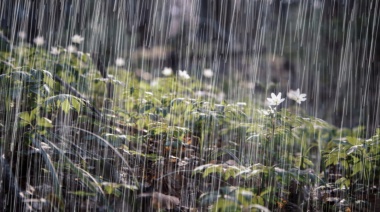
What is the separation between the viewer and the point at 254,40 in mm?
8844

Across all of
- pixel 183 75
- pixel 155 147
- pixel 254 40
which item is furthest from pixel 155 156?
pixel 254 40

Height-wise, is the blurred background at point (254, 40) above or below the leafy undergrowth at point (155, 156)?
above

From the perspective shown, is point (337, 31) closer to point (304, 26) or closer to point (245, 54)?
point (304, 26)

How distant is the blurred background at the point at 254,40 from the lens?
681 cm

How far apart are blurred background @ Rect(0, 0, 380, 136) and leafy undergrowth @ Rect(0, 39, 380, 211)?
10.7 ft

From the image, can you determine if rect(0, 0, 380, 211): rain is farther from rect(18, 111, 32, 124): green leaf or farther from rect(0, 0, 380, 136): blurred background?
rect(0, 0, 380, 136): blurred background

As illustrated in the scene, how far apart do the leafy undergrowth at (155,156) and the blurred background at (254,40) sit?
3.25 meters

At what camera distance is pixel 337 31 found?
677 centimetres

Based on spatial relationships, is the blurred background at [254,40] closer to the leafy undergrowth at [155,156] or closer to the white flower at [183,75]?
the white flower at [183,75]

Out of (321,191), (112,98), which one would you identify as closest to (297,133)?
(321,191)

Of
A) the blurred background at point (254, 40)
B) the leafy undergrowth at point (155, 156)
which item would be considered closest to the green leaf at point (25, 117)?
the leafy undergrowth at point (155, 156)

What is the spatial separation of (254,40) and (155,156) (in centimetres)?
672

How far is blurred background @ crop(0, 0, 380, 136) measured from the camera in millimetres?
6809

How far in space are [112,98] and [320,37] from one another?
16.1 feet
